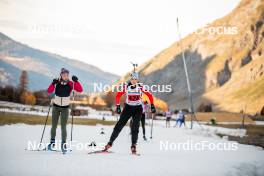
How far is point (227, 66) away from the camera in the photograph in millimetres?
155375

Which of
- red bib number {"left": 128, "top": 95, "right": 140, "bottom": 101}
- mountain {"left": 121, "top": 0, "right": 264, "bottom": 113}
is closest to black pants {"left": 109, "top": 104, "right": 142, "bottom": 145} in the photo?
red bib number {"left": 128, "top": 95, "right": 140, "bottom": 101}

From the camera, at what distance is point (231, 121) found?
201ft

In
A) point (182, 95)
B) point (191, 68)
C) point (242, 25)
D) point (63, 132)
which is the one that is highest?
point (242, 25)

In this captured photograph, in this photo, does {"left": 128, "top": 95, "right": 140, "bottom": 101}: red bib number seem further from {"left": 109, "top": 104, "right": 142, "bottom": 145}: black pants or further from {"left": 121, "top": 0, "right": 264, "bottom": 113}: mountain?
{"left": 121, "top": 0, "right": 264, "bottom": 113}: mountain

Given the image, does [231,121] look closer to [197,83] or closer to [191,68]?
[197,83]

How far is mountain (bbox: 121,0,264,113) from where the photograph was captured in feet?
420

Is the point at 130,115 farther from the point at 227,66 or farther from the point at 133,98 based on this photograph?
the point at 227,66

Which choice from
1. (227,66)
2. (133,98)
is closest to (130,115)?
(133,98)

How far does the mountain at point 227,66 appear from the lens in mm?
128125

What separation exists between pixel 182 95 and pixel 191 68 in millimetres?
13632

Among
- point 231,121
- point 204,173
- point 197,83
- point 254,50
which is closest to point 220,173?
point 204,173

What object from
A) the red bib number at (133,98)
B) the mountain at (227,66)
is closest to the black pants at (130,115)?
the red bib number at (133,98)

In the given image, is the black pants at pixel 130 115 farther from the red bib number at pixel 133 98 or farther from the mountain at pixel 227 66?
the mountain at pixel 227 66

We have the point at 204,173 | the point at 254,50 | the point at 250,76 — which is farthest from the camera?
the point at 254,50
